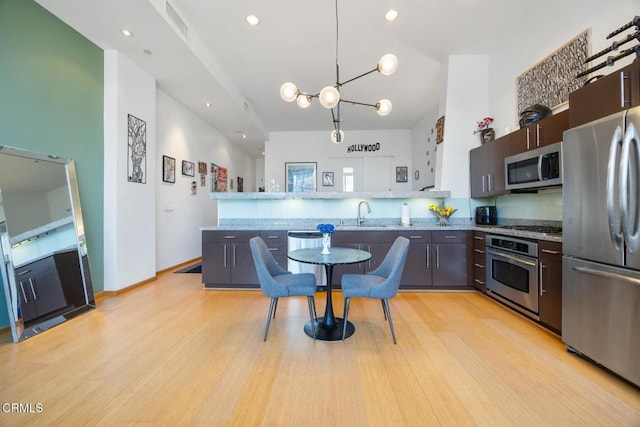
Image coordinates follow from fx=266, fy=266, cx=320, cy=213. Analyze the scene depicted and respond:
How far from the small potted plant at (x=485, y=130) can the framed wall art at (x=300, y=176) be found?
480 cm

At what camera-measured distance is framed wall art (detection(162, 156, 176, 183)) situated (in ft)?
15.9

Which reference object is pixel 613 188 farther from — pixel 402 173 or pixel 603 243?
pixel 402 173

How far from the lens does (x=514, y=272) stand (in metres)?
2.90

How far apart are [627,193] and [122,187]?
5.08 m

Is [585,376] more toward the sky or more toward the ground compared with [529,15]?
more toward the ground

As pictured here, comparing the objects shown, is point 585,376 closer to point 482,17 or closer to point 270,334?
point 270,334

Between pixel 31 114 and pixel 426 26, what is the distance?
4656mm

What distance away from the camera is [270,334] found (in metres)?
2.50

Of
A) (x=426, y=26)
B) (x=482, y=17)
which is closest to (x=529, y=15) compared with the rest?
(x=482, y=17)

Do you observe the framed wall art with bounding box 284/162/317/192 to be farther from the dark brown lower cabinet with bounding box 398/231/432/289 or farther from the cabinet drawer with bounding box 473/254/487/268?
the cabinet drawer with bounding box 473/254/487/268

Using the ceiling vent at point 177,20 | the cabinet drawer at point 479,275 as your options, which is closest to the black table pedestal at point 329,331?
the cabinet drawer at point 479,275

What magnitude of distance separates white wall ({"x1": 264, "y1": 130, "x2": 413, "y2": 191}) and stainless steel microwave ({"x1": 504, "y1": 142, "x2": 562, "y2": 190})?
4715 mm

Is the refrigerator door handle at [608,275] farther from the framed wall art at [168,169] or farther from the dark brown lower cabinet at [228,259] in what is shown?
the framed wall art at [168,169]

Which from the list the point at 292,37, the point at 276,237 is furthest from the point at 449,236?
the point at 292,37
